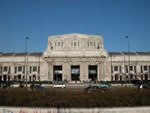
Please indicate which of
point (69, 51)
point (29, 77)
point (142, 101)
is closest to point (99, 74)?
point (69, 51)

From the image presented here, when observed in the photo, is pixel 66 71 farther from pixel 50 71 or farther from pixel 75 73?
pixel 50 71

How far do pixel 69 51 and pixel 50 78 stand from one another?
1588 cm

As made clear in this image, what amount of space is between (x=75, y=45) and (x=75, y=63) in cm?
901

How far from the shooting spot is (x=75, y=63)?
299 ft

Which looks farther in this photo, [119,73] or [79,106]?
[119,73]

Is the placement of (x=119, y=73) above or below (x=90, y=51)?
below

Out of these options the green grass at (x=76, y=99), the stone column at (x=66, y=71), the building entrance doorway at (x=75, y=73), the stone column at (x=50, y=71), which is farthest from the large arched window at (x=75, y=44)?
the green grass at (x=76, y=99)

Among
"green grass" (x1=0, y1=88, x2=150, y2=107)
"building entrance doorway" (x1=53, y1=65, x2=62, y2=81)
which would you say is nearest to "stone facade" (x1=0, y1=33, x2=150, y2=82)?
"building entrance doorway" (x1=53, y1=65, x2=62, y2=81)

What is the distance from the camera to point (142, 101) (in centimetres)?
1952

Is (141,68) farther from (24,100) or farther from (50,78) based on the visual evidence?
(24,100)

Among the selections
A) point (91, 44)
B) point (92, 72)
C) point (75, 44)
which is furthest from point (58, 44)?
point (92, 72)

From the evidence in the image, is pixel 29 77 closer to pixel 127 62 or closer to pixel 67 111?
pixel 127 62

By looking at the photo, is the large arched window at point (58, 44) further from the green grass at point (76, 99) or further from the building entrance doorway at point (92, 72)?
the green grass at point (76, 99)

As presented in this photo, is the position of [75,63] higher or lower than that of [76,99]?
higher
